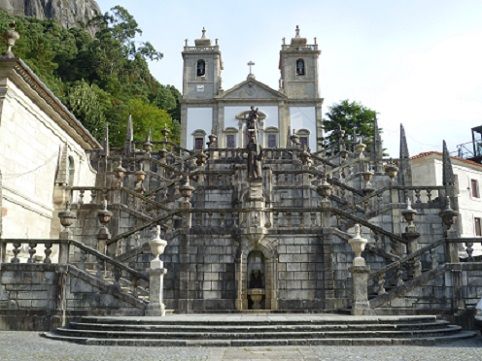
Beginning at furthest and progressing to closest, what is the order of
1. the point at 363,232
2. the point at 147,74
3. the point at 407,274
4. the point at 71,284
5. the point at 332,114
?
the point at 147,74
the point at 332,114
the point at 363,232
the point at 407,274
the point at 71,284

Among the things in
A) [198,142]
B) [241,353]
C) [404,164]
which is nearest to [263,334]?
[241,353]

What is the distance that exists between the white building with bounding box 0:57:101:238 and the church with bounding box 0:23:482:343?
8cm

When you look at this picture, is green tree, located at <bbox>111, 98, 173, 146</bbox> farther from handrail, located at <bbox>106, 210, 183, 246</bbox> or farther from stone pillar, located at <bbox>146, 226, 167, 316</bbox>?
stone pillar, located at <bbox>146, 226, 167, 316</bbox>

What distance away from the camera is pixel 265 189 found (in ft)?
71.9

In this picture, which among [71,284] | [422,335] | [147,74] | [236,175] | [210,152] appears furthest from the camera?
[147,74]

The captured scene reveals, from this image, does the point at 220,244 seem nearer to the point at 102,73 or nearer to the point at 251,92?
the point at 251,92

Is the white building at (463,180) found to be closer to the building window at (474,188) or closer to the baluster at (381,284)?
the building window at (474,188)

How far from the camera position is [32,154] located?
742 inches

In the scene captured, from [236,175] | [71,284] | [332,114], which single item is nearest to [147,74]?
[332,114]

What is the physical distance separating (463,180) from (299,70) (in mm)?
24696

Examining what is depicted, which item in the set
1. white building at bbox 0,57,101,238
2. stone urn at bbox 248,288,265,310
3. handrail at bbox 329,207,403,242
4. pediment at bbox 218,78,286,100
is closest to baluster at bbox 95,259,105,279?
white building at bbox 0,57,101,238

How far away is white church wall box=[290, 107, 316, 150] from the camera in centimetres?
5169

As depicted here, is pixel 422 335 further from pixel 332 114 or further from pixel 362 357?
pixel 332 114

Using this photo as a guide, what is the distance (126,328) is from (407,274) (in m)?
8.34
